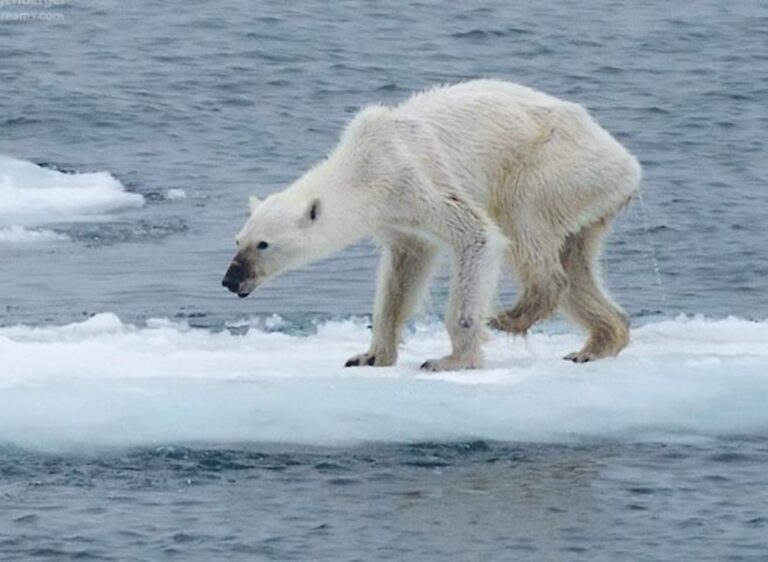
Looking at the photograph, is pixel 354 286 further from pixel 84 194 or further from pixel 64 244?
pixel 84 194

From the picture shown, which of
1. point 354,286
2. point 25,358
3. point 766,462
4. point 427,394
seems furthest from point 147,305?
point 766,462

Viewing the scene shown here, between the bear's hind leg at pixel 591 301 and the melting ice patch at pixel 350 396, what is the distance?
15 centimetres

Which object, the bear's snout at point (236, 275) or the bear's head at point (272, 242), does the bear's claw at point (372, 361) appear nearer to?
the bear's head at point (272, 242)

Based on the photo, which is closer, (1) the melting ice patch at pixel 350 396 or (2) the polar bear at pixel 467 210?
(1) the melting ice patch at pixel 350 396

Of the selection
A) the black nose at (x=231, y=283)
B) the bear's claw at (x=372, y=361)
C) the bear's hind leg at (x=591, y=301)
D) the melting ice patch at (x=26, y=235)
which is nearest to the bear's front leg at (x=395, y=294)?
the bear's claw at (x=372, y=361)

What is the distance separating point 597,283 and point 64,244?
6199 millimetres

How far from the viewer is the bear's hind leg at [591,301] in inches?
502

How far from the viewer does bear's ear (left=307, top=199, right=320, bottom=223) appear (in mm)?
11938

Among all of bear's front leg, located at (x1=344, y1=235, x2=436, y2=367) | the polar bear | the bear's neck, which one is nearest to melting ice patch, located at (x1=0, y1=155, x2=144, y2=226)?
bear's front leg, located at (x1=344, y1=235, x2=436, y2=367)

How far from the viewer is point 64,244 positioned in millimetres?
17781

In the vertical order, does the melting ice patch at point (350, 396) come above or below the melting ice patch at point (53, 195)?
below

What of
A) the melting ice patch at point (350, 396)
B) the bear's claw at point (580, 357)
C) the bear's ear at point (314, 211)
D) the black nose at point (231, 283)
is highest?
the bear's ear at point (314, 211)

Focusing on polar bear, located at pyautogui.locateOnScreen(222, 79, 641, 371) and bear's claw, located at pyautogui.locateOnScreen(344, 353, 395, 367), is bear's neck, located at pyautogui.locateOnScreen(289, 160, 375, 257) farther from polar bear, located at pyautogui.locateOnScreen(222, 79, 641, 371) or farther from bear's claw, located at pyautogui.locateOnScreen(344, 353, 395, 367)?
bear's claw, located at pyautogui.locateOnScreen(344, 353, 395, 367)

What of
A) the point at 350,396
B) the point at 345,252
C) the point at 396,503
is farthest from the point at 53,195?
the point at 396,503
